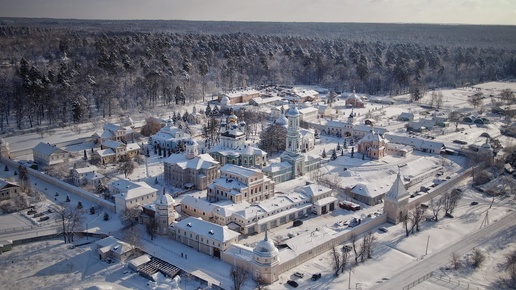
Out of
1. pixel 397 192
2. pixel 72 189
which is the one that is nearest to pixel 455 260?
pixel 397 192

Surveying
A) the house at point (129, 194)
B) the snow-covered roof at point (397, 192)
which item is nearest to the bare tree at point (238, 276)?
the house at point (129, 194)

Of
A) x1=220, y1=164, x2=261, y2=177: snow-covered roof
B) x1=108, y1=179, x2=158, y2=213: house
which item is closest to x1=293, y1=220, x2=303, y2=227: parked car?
x1=220, y1=164, x2=261, y2=177: snow-covered roof

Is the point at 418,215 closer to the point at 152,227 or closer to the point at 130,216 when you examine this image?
the point at 152,227

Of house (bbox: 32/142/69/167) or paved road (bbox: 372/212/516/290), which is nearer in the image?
paved road (bbox: 372/212/516/290)

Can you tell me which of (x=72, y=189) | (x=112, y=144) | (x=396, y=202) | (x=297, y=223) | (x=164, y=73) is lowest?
(x=297, y=223)

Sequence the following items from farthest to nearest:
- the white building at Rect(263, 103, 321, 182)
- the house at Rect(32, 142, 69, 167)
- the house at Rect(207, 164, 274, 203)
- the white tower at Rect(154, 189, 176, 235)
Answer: the house at Rect(32, 142, 69, 167) → the white building at Rect(263, 103, 321, 182) → the house at Rect(207, 164, 274, 203) → the white tower at Rect(154, 189, 176, 235)

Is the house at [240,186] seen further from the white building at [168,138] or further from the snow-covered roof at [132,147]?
the snow-covered roof at [132,147]

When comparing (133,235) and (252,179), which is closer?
(133,235)

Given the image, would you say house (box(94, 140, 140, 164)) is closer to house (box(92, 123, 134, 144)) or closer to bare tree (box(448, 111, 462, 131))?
house (box(92, 123, 134, 144))
